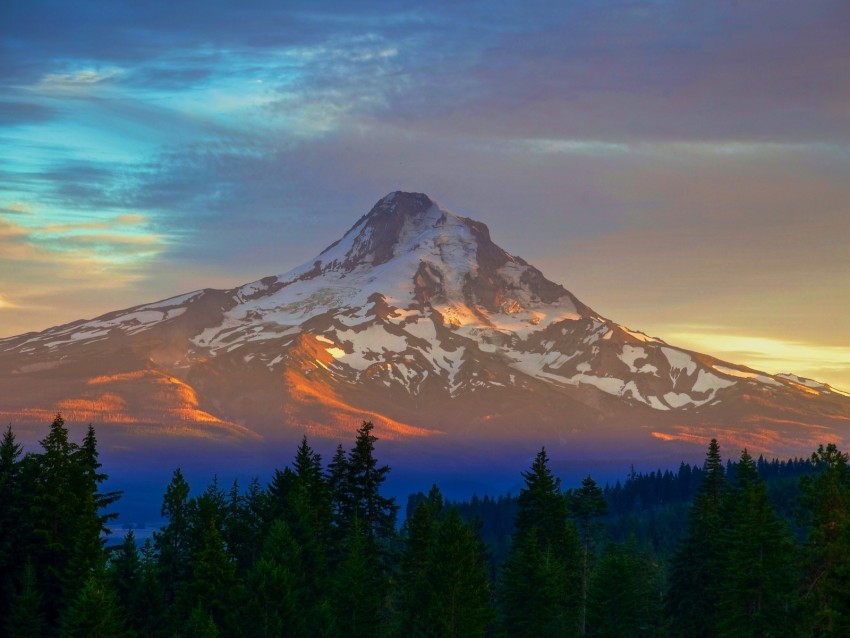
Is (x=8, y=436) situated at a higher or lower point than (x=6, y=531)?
higher

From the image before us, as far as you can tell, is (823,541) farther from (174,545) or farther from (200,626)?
(174,545)

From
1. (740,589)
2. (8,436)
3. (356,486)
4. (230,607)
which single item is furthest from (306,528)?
(740,589)

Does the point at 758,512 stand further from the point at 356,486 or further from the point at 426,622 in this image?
the point at 356,486

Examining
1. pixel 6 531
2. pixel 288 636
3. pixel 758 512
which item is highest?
pixel 758 512

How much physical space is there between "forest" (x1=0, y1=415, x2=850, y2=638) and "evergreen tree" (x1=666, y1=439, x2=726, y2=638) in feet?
0.41

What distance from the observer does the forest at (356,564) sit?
2744 inches

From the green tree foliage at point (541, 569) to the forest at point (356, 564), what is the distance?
0.13 metres

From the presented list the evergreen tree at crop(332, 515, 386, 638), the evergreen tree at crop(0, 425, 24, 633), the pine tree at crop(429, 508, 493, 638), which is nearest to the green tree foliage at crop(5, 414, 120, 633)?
the evergreen tree at crop(0, 425, 24, 633)

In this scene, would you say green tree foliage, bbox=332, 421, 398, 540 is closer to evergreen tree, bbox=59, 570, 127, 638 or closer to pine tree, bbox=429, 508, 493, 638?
pine tree, bbox=429, 508, 493, 638

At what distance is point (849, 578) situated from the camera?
52.7m

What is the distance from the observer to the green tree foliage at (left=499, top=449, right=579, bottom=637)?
80438 mm

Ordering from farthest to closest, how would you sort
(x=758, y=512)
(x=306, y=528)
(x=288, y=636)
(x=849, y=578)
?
(x=306, y=528) < (x=288, y=636) < (x=758, y=512) < (x=849, y=578)

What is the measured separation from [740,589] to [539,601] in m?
13.5

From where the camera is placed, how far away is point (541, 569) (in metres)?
80.8
